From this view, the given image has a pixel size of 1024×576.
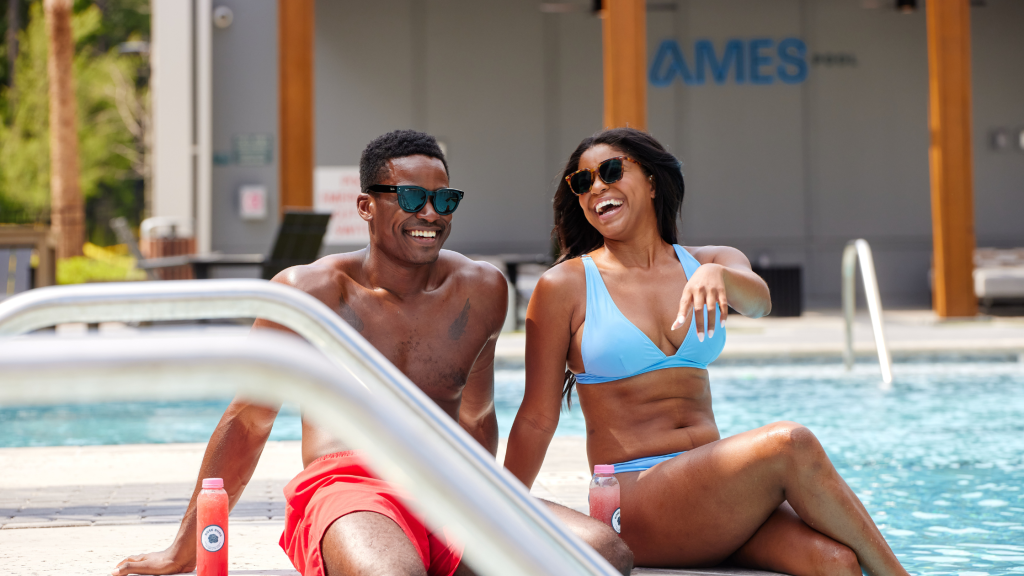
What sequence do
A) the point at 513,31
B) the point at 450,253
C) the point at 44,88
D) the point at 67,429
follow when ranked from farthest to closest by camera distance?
1. the point at 44,88
2. the point at 513,31
3. the point at 67,429
4. the point at 450,253

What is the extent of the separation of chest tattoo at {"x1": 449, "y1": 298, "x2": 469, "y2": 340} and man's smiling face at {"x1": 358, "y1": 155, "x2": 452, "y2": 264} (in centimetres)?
18

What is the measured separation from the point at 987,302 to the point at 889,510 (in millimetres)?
8838

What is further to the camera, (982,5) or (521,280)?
(982,5)

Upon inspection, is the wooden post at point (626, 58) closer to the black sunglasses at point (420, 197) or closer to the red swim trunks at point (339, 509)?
the black sunglasses at point (420, 197)

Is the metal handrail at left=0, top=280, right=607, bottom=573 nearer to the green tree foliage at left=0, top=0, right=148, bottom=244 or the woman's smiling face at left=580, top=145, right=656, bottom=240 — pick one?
the woman's smiling face at left=580, top=145, right=656, bottom=240

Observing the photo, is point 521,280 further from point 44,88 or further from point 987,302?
point 44,88

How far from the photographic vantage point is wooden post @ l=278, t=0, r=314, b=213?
10.6 metres

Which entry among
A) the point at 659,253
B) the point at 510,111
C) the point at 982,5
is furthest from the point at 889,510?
the point at 982,5

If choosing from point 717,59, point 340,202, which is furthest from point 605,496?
point 717,59

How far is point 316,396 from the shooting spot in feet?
3.04

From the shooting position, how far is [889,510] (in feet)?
14.1

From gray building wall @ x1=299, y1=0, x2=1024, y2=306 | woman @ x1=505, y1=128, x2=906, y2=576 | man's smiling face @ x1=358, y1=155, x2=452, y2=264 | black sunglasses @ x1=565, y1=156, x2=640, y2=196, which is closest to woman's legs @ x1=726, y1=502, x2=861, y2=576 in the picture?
woman @ x1=505, y1=128, x2=906, y2=576

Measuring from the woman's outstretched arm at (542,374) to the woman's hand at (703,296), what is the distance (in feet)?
1.06

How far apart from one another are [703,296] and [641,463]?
0.48 metres
